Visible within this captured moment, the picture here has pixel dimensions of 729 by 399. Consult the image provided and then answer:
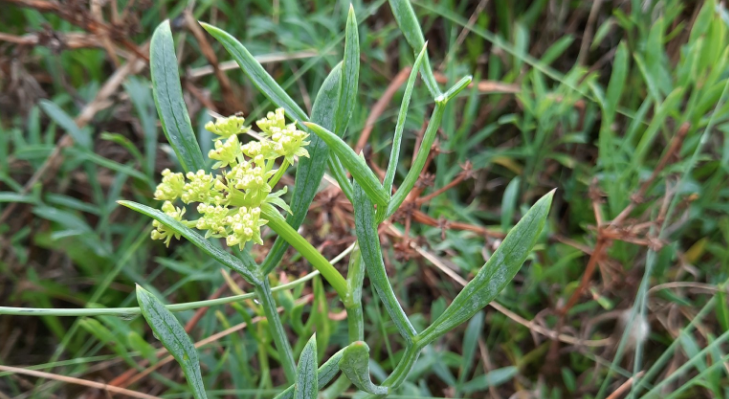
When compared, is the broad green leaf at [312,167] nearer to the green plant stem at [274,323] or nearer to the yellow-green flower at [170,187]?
the green plant stem at [274,323]

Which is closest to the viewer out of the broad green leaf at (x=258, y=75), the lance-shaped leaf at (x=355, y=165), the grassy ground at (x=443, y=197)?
the lance-shaped leaf at (x=355, y=165)

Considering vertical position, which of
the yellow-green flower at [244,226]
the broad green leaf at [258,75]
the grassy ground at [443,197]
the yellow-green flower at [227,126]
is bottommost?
the grassy ground at [443,197]

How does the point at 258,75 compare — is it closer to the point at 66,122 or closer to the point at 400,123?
the point at 400,123

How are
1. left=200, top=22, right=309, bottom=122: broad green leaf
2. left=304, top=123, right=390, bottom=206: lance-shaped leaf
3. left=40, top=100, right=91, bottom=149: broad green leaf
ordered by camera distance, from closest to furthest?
left=304, top=123, right=390, bottom=206: lance-shaped leaf, left=200, top=22, right=309, bottom=122: broad green leaf, left=40, top=100, right=91, bottom=149: broad green leaf

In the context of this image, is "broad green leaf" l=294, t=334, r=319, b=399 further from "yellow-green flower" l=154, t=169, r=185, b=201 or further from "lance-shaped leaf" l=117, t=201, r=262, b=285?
"yellow-green flower" l=154, t=169, r=185, b=201

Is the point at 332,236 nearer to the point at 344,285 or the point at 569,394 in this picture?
the point at 344,285

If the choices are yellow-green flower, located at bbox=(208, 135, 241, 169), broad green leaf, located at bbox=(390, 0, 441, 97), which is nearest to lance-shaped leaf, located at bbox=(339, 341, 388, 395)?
yellow-green flower, located at bbox=(208, 135, 241, 169)

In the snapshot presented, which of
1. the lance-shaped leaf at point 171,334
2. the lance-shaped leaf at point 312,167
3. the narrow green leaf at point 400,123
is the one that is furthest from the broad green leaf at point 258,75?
the lance-shaped leaf at point 171,334
